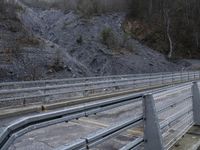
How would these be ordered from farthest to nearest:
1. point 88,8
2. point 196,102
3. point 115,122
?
point 88,8, point 196,102, point 115,122

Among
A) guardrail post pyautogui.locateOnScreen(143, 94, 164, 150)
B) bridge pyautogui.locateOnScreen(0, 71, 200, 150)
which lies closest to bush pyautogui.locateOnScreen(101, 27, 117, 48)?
bridge pyautogui.locateOnScreen(0, 71, 200, 150)

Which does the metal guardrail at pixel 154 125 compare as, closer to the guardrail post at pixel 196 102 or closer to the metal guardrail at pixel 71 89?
the guardrail post at pixel 196 102

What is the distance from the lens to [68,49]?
37.6 meters

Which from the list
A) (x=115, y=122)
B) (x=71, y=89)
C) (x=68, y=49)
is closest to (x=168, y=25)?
(x=68, y=49)

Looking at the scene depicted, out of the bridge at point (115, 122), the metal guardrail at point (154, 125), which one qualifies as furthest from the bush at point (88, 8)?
the metal guardrail at point (154, 125)

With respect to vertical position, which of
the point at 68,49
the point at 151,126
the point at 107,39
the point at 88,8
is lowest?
the point at 151,126

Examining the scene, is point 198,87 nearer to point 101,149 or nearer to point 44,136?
point 101,149

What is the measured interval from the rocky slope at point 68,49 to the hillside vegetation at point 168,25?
337 centimetres

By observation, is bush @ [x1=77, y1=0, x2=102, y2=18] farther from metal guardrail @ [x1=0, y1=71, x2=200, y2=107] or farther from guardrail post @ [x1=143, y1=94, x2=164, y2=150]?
guardrail post @ [x1=143, y1=94, x2=164, y2=150]

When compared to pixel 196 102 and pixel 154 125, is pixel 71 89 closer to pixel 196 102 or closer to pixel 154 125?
pixel 196 102

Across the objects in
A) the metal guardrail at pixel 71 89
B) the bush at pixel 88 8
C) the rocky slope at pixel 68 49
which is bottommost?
the metal guardrail at pixel 71 89

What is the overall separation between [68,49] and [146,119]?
3346 cm

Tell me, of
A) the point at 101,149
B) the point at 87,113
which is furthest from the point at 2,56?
the point at 87,113

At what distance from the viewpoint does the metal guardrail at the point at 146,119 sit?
2445 mm
